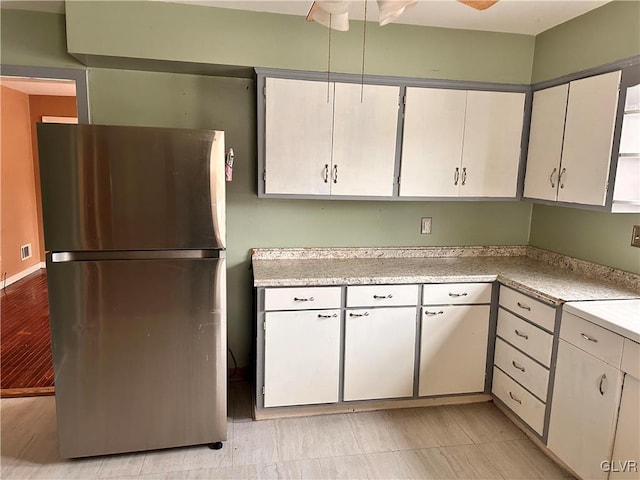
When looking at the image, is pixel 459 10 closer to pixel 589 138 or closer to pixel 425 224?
pixel 589 138

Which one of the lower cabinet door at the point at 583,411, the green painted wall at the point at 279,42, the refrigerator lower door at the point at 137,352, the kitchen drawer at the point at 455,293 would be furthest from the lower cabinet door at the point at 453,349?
the green painted wall at the point at 279,42

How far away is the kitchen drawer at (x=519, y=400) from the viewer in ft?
7.37

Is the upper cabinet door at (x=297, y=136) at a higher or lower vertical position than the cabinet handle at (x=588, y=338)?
higher

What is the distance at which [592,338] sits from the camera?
74.0 inches

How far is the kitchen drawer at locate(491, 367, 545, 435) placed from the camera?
2246 millimetres

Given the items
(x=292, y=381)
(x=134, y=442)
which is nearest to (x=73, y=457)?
(x=134, y=442)

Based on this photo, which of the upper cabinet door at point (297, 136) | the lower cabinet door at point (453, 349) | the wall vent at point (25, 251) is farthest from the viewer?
the wall vent at point (25, 251)

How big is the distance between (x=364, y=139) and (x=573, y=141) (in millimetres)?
1177

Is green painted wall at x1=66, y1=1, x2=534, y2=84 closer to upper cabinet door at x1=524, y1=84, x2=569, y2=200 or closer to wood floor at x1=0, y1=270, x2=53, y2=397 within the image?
upper cabinet door at x1=524, y1=84, x2=569, y2=200

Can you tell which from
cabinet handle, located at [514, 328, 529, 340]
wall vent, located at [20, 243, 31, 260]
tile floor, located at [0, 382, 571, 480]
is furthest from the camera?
wall vent, located at [20, 243, 31, 260]

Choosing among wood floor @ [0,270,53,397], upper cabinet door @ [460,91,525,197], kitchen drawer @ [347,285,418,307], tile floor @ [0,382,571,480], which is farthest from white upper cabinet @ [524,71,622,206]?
wood floor @ [0,270,53,397]

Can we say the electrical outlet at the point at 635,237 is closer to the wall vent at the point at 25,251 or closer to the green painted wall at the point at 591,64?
the green painted wall at the point at 591,64

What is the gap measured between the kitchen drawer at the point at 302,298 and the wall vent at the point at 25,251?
→ 4326 millimetres

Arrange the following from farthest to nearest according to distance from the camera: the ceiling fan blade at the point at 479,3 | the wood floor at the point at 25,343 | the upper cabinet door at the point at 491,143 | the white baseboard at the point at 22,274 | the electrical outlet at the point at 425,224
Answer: the white baseboard at the point at 22,274 → the electrical outlet at the point at 425,224 → the wood floor at the point at 25,343 → the upper cabinet door at the point at 491,143 → the ceiling fan blade at the point at 479,3
